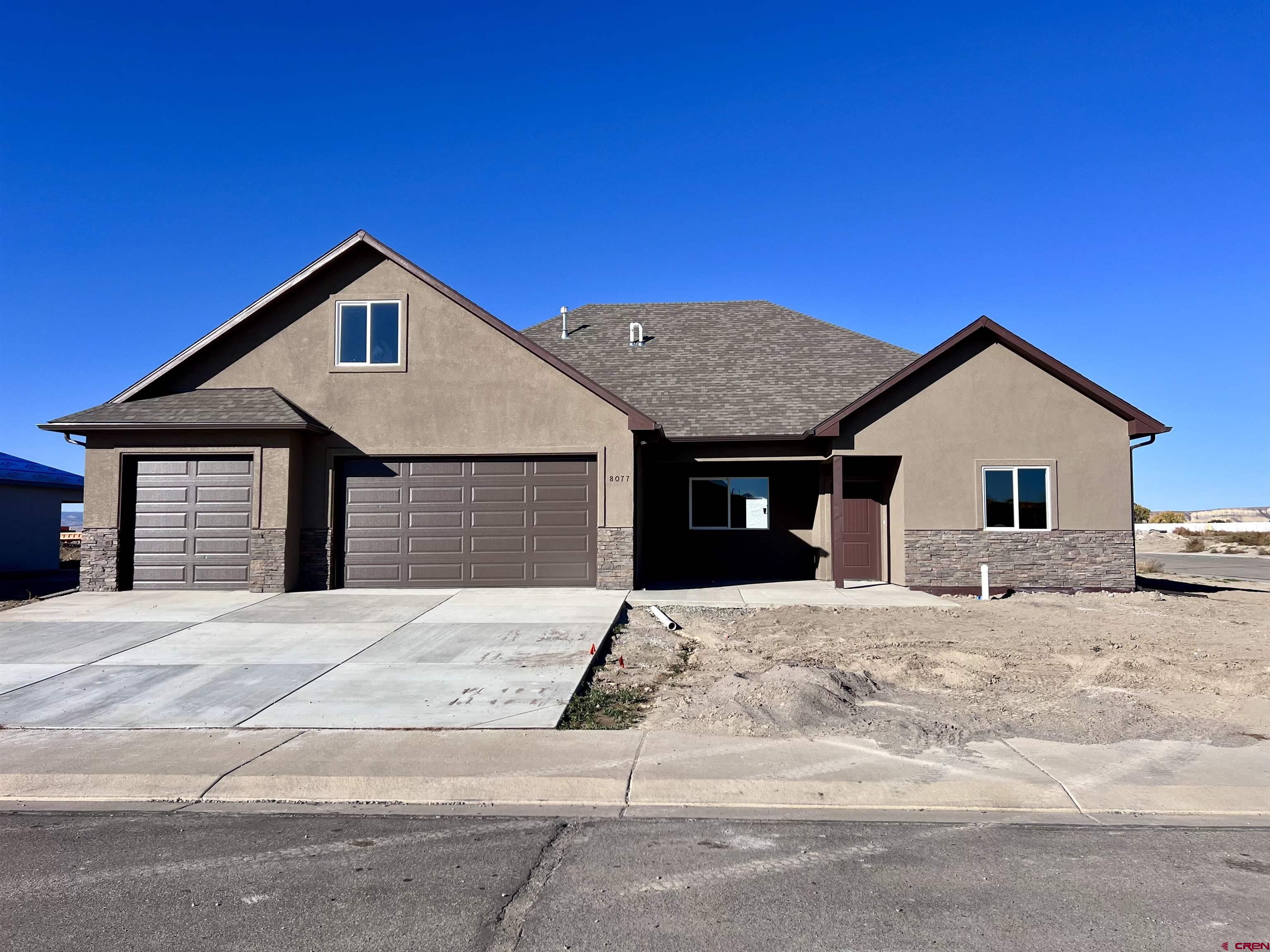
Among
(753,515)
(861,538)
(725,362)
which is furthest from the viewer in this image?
(725,362)

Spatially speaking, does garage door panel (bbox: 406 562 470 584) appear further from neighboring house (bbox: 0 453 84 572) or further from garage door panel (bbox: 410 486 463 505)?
neighboring house (bbox: 0 453 84 572)

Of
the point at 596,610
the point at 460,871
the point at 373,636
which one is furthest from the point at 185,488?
the point at 460,871

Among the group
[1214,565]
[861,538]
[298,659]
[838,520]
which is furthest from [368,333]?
[1214,565]

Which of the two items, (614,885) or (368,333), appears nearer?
(614,885)

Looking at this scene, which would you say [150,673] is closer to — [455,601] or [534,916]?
[455,601]

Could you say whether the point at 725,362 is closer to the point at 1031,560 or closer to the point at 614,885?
the point at 1031,560

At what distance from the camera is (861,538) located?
1744cm

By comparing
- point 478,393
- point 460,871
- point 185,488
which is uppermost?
point 478,393

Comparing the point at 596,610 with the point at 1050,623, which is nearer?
the point at 1050,623

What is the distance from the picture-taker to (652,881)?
167 inches

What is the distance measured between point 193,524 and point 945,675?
528 inches

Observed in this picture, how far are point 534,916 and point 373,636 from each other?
7.63 m

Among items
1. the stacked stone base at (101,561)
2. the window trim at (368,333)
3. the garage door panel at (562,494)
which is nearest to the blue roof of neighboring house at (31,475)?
the stacked stone base at (101,561)

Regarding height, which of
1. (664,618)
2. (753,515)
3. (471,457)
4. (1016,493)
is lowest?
(664,618)
